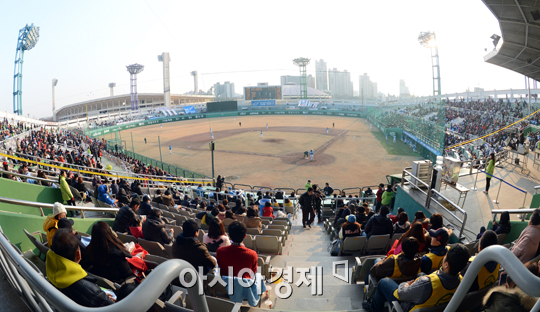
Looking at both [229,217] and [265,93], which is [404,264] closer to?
[229,217]

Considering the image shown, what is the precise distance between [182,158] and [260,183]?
13.1 meters

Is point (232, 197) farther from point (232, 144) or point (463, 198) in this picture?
point (232, 144)

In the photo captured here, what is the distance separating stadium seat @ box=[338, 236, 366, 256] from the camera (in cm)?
664

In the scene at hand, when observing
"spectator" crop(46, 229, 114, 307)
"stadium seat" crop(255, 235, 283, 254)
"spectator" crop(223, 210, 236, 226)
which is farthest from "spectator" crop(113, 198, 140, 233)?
"spectator" crop(46, 229, 114, 307)

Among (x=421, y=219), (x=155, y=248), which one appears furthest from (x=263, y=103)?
(x=155, y=248)

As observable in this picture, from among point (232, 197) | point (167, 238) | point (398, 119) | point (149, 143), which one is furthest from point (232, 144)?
point (167, 238)

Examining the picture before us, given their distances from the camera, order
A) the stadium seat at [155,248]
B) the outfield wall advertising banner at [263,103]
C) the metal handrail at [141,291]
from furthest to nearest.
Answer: the outfield wall advertising banner at [263,103] → the stadium seat at [155,248] → the metal handrail at [141,291]

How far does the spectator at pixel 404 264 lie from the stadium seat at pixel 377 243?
7.38 ft

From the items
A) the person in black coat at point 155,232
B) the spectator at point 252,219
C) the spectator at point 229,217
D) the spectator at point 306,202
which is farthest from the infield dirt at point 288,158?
the person in black coat at point 155,232

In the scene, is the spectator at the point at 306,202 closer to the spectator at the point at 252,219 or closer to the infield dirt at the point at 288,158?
the spectator at the point at 252,219

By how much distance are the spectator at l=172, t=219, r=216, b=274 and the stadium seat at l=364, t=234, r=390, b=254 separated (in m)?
3.71

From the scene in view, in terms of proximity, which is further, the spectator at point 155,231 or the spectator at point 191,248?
the spectator at point 155,231

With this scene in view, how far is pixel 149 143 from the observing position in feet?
148

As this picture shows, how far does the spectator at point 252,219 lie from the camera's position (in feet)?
24.7
